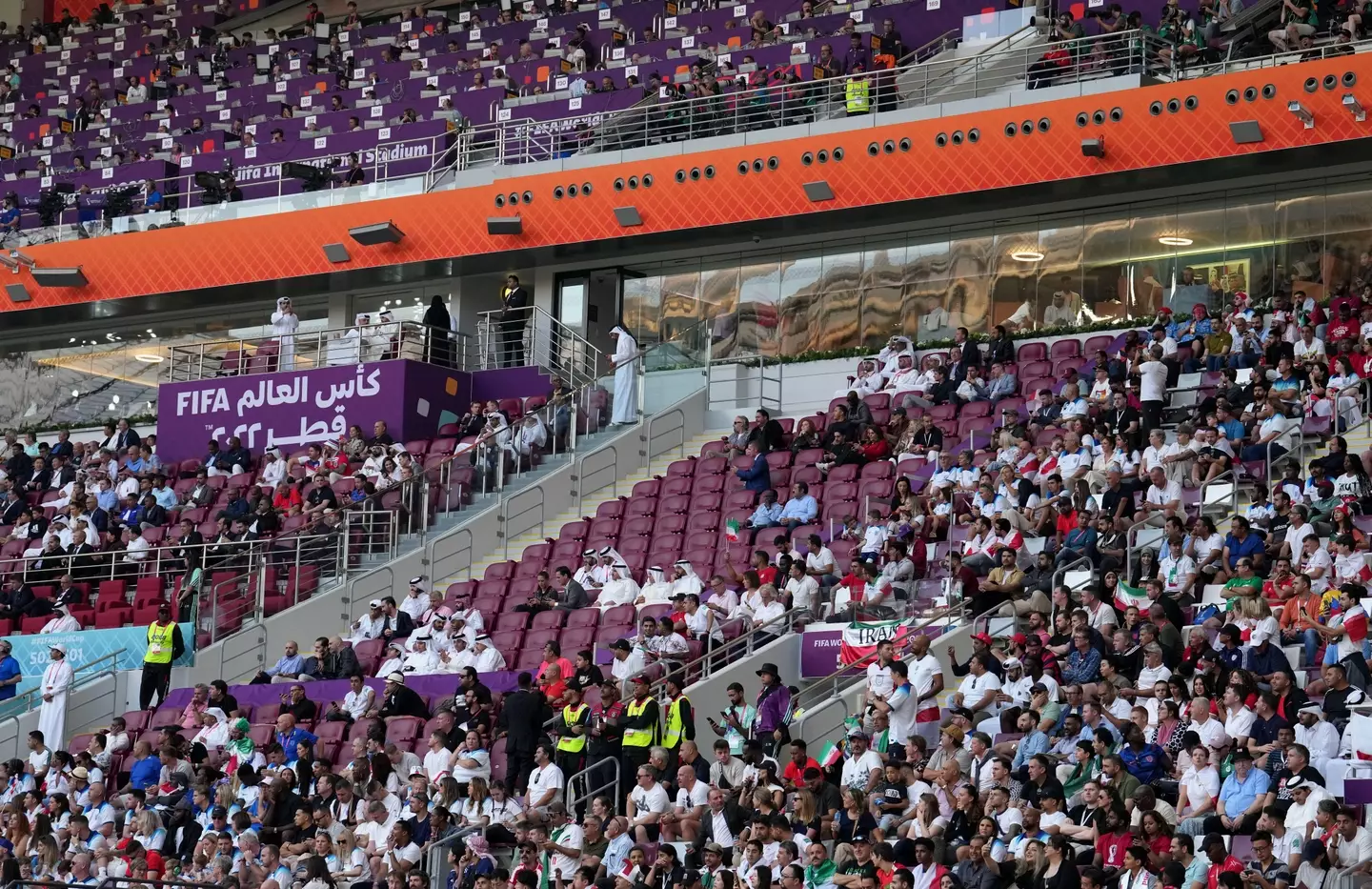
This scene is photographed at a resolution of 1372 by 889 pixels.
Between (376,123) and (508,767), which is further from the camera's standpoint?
(376,123)

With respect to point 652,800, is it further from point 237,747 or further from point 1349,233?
point 1349,233

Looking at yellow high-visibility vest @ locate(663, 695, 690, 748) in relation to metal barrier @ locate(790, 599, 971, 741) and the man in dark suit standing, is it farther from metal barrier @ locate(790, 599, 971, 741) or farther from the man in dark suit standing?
the man in dark suit standing

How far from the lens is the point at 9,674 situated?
19547 millimetres

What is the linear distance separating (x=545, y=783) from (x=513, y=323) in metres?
11.8

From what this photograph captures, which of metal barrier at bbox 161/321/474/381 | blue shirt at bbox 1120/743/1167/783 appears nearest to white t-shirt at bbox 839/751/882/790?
blue shirt at bbox 1120/743/1167/783

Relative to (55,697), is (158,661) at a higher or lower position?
higher

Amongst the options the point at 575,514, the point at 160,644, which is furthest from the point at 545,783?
the point at 575,514

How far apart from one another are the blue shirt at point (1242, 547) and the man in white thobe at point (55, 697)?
10452 mm

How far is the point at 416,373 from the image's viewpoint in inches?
941

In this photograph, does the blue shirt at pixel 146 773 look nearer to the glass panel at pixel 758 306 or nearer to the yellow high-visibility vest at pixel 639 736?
the yellow high-visibility vest at pixel 639 736

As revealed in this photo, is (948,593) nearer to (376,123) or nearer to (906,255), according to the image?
(906,255)

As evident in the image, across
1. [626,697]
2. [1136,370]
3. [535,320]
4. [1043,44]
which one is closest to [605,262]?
[535,320]

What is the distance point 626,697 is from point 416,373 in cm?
876

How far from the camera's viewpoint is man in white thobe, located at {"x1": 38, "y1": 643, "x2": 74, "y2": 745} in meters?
18.7
